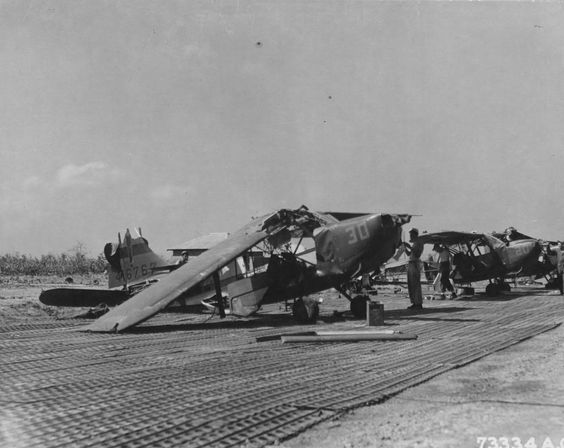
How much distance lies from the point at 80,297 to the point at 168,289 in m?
6.80

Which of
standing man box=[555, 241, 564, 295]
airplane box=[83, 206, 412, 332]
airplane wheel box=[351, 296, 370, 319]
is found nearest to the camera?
airplane box=[83, 206, 412, 332]

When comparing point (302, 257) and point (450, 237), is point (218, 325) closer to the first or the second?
point (302, 257)

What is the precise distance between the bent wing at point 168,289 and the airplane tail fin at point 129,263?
6.56 m

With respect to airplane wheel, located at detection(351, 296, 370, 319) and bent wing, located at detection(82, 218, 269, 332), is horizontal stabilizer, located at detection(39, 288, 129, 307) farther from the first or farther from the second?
airplane wheel, located at detection(351, 296, 370, 319)

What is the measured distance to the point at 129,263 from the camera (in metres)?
16.6

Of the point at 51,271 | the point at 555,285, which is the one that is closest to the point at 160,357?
the point at 555,285

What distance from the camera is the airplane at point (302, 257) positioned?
1052cm

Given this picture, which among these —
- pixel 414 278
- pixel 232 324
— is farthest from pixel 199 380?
pixel 414 278

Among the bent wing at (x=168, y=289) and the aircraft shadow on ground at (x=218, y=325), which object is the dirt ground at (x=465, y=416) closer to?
the bent wing at (x=168, y=289)

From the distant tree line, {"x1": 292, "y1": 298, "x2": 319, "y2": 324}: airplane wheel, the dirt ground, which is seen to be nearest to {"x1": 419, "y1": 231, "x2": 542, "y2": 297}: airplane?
{"x1": 292, "y1": 298, "x2": 319, "y2": 324}: airplane wheel

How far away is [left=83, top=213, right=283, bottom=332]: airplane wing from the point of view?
28.5 feet

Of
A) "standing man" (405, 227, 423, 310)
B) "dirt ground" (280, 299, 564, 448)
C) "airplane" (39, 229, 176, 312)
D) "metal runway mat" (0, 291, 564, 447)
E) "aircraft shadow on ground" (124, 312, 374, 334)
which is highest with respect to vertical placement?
"airplane" (39, 229, 176, 312)

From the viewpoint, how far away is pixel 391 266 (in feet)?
95.5

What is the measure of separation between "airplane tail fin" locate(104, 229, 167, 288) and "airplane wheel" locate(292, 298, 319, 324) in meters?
7.09
